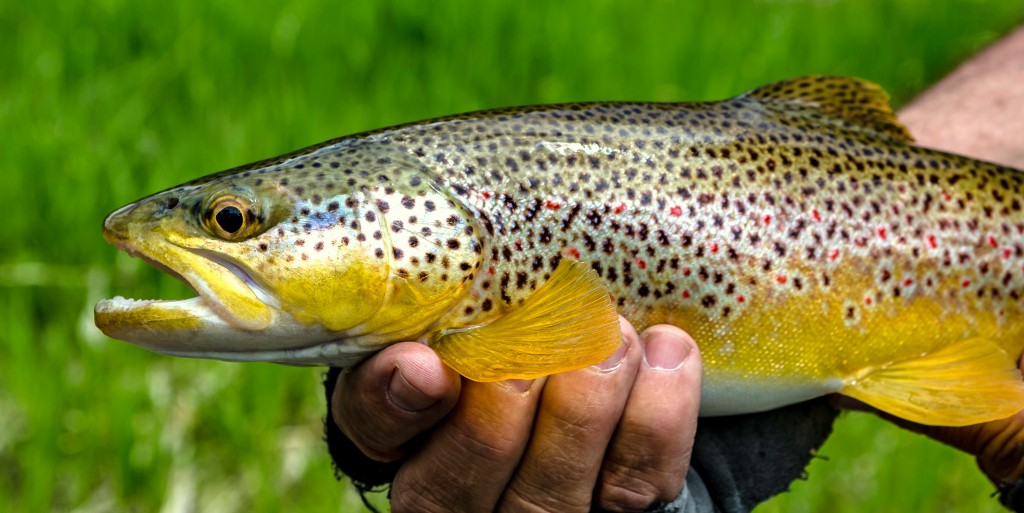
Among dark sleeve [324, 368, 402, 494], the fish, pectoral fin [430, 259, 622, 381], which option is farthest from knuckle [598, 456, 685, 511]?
dark sleeve [324, 368, 402, 494]

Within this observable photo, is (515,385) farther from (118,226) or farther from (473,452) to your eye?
(118,226)

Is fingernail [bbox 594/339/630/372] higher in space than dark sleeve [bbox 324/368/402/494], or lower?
higher

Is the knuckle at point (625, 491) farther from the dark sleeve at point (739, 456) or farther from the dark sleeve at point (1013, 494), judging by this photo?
the dark sleeve at point (1013, 494)

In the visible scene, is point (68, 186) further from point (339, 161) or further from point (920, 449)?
point (920, 449)

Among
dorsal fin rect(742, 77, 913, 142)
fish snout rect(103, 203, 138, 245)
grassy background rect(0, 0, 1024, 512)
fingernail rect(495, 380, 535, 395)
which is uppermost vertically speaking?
fish snout rect(103, 203, 138, 245)

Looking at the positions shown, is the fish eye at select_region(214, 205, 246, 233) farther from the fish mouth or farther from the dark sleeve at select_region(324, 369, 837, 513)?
the dark sleeve at select_region(324, 369, 837, 513)
